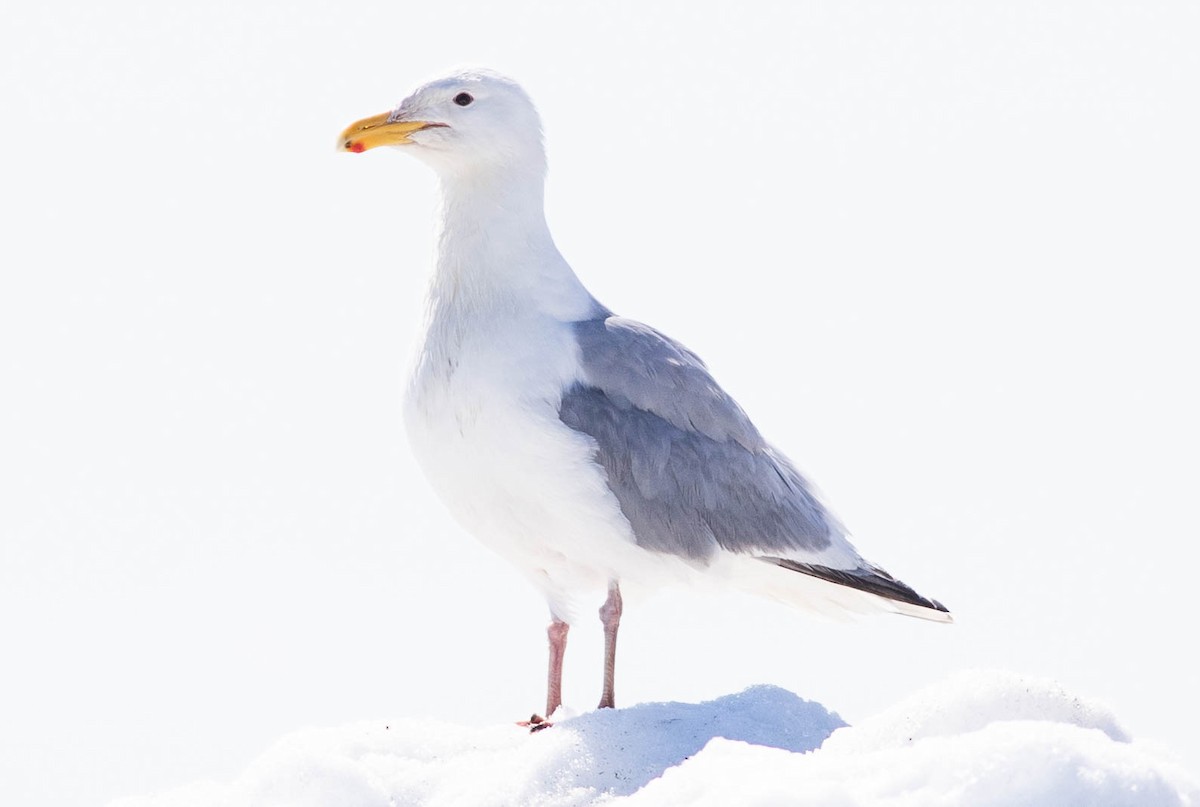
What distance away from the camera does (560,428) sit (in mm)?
7637

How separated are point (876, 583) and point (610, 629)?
4.61 ft

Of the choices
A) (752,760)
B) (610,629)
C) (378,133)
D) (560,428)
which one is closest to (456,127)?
(378,133)

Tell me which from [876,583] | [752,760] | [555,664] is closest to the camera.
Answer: [752,760]

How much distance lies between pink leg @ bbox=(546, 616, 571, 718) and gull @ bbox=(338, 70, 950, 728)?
1 centimetres

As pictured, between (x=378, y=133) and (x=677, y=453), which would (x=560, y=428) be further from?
(x=378, y=133)

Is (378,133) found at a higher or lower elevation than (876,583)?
higher

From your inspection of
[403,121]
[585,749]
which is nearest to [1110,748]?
[585,749]

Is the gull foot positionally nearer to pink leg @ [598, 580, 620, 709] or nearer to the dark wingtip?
pink leg @ [598, 580, 620, 709]

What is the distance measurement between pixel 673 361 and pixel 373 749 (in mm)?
2414

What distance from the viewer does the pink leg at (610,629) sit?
791 cm

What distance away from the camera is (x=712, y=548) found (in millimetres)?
7957

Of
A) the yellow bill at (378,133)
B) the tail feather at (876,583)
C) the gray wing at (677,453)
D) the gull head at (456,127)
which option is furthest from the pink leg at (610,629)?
the yellow bill at (378,133)

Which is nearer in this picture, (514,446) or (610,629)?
(514,446)

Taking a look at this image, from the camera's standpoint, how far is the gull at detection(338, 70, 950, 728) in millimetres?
7664
